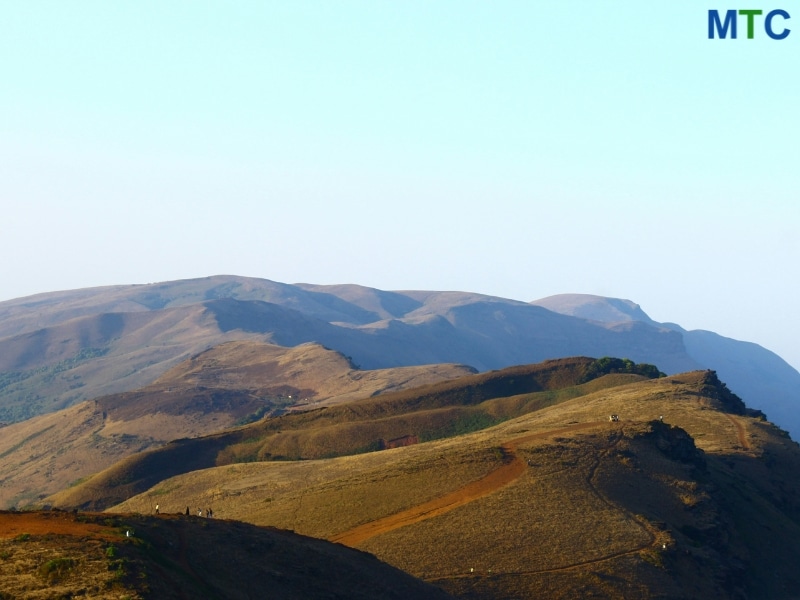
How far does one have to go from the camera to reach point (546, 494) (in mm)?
68500

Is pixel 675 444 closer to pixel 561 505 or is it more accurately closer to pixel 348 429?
pixel 561 505

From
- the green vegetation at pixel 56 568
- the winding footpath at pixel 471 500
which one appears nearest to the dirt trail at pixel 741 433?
the winding footpath at pixel 471 500

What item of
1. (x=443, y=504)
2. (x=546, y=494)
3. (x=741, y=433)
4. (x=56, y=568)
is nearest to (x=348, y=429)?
(x=741, y=433)

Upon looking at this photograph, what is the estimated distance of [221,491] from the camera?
84500mm

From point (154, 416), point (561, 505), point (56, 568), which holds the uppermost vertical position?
point (56, 568)

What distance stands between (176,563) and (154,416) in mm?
128383

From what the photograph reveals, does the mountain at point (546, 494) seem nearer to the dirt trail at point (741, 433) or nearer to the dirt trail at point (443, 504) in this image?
the dirt trail at point (443, 504)

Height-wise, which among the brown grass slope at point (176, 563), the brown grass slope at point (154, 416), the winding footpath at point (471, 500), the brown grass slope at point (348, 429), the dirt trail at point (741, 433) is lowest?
the brown grass slope at point (154, 416)

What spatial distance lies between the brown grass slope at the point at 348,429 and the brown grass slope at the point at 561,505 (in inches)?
516

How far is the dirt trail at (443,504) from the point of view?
63344mm

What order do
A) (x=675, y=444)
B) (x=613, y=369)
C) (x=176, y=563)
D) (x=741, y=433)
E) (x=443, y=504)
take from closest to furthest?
1. (x=176, y=563)
2. (x=443, y=504)
3. (x=675, y=444)
4. (x=741, y=433)
5. (x=613, y=369)

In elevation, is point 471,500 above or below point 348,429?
above

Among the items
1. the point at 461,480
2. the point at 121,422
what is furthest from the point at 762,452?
the point at 121,422

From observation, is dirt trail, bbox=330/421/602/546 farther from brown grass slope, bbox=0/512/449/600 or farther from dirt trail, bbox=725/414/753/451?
dirt trail, bbox=725/414/753/451
